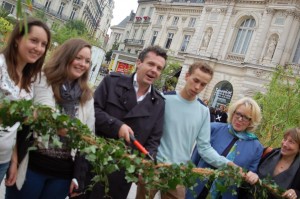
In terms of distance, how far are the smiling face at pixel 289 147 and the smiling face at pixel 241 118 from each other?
43cm

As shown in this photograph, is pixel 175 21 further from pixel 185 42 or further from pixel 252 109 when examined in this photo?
pixel 252 109

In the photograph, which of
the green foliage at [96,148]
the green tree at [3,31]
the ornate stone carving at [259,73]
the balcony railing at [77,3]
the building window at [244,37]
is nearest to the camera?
the green foliage at [96,148]

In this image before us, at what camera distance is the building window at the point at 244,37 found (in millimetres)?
31172

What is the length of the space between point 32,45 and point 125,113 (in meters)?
1.08

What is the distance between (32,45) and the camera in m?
2.97

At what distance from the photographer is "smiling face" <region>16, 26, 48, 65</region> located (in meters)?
2.96

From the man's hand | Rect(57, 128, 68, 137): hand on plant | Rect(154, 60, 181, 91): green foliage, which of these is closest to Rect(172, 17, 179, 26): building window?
Rect(154, 60, 181, 91): green foliage

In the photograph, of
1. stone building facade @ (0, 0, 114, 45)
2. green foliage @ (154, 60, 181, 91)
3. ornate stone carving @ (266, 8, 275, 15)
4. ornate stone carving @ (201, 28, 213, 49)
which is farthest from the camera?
stone building facade @ (0, 0, 114, 45)

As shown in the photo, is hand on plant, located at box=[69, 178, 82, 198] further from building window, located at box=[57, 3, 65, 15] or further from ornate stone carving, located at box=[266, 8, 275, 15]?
building window, located at box=[57, 3, 65, 15]

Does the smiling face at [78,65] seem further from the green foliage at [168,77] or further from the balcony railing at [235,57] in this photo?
the green foliage at [168,77]

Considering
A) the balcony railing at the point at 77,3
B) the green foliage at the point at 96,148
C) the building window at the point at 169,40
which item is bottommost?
the green foliage at the point at 96,148

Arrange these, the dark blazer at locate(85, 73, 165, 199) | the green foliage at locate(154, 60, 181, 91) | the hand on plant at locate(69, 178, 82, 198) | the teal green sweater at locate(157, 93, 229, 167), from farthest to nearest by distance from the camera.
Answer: the green foliage at locate(154, 60, 181, 91) → the teal green sweater at locate(157, 93, 229, 167) → the dark blazer at locate(85, 73, 165, 199) → the hand on plant at locate(69, 178, 82, 198)

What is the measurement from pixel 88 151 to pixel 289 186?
2.29m

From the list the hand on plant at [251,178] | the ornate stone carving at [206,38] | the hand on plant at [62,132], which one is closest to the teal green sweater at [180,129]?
the hand on plant at [251,178]
